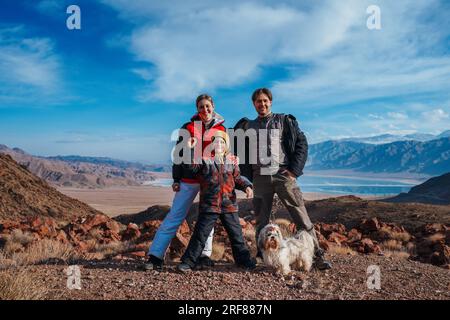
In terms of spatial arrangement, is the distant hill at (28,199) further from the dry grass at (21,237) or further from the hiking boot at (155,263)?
the hiking boot at (155,263)

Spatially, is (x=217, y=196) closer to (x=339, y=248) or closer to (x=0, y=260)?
(x=0, y=260)

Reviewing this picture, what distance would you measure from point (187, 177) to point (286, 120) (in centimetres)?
149

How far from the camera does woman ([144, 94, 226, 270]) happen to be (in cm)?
527

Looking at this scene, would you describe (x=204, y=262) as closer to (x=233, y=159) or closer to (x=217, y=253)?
(x=217, y=253)

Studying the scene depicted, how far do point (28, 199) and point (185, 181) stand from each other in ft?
55.8

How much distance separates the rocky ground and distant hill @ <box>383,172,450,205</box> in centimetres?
4459

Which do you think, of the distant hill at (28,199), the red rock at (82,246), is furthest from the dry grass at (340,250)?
the distant hill at (28,199)

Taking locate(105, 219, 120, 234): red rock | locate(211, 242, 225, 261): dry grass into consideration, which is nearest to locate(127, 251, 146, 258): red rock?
locate(211, 242, 225, 261): dry grass

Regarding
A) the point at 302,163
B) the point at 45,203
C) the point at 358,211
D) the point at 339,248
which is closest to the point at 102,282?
the point at 302,163

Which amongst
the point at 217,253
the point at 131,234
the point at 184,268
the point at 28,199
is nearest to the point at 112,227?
the point at 131,234

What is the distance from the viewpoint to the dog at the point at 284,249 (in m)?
5.40

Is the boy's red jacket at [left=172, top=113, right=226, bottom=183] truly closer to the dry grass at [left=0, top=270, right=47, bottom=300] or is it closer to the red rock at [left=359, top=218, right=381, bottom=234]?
the dry grass at [left=0, top=270, right=47, bottom=300]

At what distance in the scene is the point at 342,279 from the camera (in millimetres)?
5426
